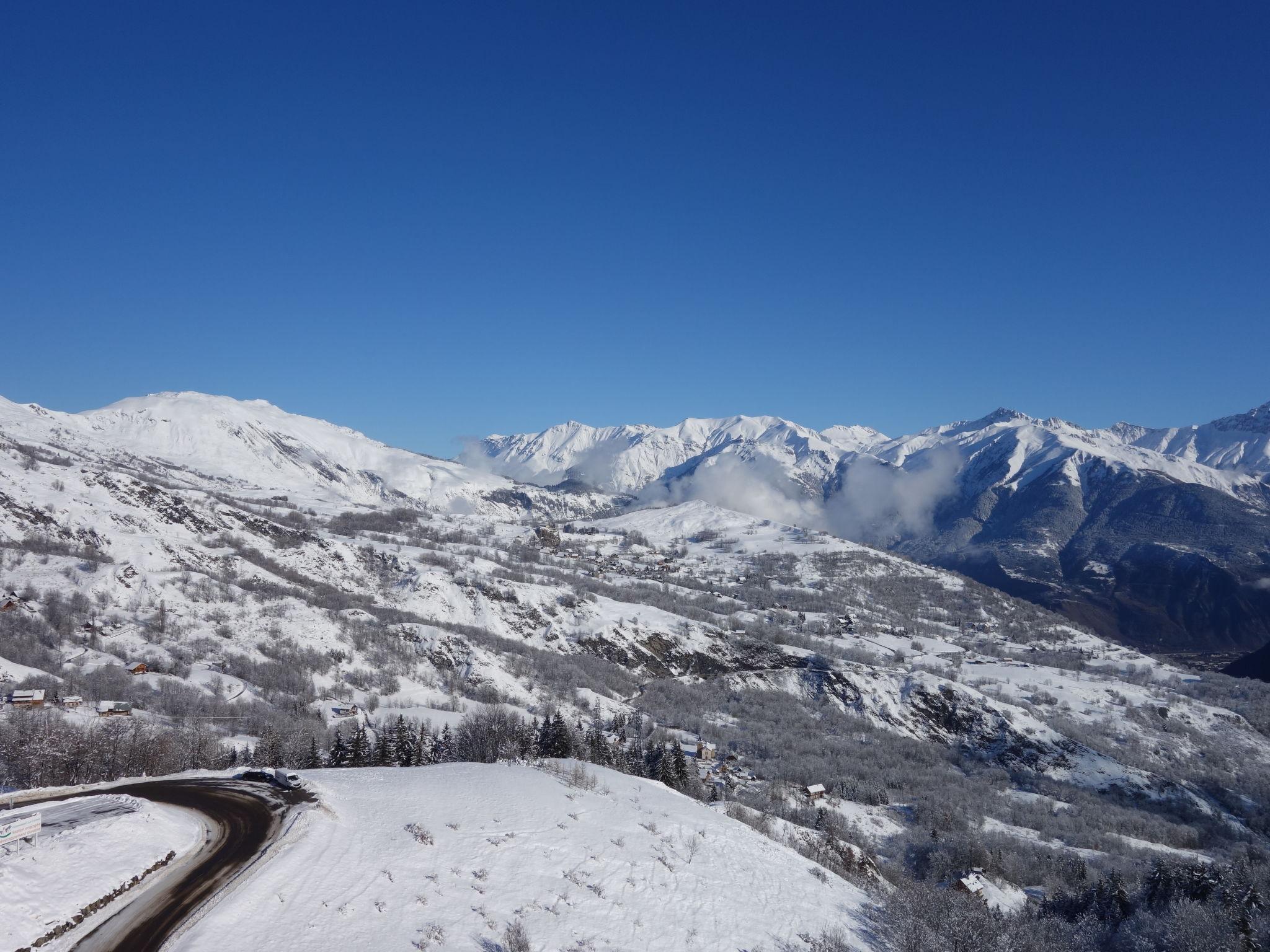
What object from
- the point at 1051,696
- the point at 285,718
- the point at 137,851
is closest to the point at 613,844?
the point at 137,851

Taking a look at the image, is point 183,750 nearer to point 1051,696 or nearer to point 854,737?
point 854,737

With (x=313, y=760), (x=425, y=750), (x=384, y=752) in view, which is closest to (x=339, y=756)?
(x=313, y=760)

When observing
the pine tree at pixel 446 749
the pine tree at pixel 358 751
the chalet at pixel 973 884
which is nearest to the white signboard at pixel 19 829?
the pine tree at pixel 358 751

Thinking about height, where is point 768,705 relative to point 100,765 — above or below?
below

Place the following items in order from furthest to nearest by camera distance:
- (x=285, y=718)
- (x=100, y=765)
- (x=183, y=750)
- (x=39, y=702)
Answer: (x=285, y=718)
(x=39, y=702)
(x=183, y=750)
(x=100, y=765)

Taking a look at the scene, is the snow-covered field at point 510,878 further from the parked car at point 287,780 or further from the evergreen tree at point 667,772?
the evergreen tree at point 667,772

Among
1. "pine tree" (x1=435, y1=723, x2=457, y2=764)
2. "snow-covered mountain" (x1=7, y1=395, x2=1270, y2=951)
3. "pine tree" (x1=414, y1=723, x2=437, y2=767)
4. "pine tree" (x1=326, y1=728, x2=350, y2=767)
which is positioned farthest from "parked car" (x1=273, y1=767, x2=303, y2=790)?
"pine tree" (x1=435, y1=723, x2=457, y2=764)
